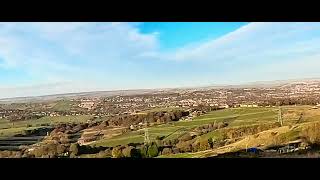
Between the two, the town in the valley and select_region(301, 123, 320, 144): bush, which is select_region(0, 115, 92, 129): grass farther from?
select_region(301, 123, 320, 144): bush

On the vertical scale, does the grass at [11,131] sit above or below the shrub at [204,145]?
above

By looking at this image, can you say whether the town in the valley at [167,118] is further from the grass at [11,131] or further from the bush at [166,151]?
the bush at [166,151]

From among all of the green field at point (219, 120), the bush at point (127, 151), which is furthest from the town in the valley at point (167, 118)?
the bush at point (127, 151)

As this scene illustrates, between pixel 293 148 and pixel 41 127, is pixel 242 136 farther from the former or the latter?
pixel 41 127

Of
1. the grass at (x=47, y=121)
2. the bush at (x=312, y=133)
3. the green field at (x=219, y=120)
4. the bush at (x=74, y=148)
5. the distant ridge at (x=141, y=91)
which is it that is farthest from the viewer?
the distant ridge at (x=141, y=91)

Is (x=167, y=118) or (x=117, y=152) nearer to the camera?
(x=117, y=152)

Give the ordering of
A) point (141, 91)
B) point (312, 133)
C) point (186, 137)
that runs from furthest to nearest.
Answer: point (141, 91), point (186, 137), point (312, 133)

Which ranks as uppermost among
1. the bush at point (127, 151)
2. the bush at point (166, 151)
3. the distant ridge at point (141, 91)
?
the distant ridge at point (141, 91)

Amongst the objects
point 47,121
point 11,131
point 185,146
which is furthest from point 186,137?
point 11,131

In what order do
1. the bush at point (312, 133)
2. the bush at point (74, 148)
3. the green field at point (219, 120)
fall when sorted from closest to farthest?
the bush at point (74, 148) → the bush at point (312, 133) → the green field at point (219, 120)

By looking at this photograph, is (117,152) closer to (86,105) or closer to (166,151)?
(166,151)
